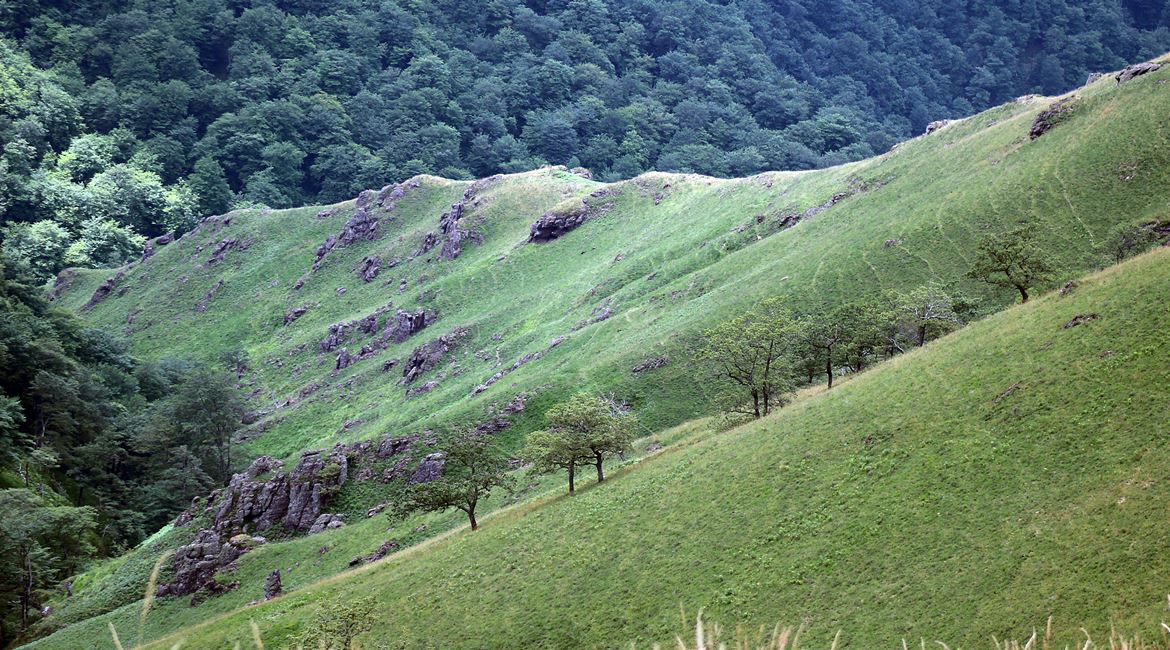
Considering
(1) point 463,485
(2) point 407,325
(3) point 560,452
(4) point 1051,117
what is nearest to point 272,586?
(1) point 463,485

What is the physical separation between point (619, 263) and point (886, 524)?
68.9 metres

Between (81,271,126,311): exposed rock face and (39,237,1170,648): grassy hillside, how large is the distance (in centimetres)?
10083

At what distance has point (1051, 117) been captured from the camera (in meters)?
82.2

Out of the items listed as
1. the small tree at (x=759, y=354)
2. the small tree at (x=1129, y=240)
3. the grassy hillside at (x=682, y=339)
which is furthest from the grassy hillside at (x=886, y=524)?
the small tree at (x=1129, y=240)

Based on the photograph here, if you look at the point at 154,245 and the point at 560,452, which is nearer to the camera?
the point at 560,452

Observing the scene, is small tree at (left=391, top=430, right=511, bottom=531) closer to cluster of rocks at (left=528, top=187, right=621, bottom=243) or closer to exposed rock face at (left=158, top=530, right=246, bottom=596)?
exposed rock face at (left=158, top=530, right=246, bottom=596)

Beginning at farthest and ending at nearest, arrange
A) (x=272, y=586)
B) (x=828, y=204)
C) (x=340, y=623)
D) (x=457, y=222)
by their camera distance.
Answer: (x=457, y=222)
(x=828, y=204)
(x=272, y=586)
(x=340, y=623)

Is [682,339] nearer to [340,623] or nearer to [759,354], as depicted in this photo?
[759,354]

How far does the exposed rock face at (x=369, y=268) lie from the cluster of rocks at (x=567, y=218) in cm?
2356

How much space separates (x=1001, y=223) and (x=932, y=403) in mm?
35399

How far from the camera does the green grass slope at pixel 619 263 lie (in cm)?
7325

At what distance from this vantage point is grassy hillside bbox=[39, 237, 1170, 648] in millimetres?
30328

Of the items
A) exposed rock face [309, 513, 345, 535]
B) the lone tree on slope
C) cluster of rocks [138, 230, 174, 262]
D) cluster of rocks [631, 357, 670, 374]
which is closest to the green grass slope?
cluster of rocks [631, 357, 670, 374]

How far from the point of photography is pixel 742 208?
105m
